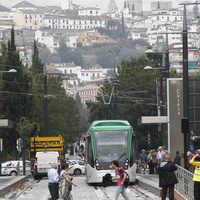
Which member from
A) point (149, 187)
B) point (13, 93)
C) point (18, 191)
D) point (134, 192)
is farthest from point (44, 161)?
point (13, 93)

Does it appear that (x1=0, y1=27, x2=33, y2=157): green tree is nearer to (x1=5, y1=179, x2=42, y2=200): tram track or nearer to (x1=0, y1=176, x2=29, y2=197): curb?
(x1=0, y1=176, x2=29, y2=197): curb

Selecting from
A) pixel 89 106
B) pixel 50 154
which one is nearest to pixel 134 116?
pixel 89 106

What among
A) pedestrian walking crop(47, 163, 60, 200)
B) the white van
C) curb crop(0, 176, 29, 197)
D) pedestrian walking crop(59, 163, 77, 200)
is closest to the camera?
pedestrian walking crop(59, 163, 77, 200)

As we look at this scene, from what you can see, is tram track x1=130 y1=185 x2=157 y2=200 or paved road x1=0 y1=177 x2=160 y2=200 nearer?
tram track x1=130 y1=185 x2=157 y2=200

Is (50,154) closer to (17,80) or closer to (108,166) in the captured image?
(108,166)

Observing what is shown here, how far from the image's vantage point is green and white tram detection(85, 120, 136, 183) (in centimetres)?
5153

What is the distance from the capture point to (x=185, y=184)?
118ft

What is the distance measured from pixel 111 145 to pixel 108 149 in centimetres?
24

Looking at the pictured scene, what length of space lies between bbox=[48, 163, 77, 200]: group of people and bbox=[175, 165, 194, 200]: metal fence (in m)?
3.28

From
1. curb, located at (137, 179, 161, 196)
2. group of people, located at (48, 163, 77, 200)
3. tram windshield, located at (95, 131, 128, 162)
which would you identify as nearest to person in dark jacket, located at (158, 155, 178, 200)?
group of people, located at (48, 163, 77, 200)

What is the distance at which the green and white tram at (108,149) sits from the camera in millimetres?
51531

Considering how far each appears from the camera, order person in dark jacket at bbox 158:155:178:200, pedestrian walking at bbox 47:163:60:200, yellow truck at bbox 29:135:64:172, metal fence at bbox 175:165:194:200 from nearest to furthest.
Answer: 1. metal fence at bbox 175:165:194:200
2. person in dark jacket at bbox 158:155:178:200
3. pedestrian walking at bbox 47:163:60:200
4. yellow truck at bbox 29:135:64:172

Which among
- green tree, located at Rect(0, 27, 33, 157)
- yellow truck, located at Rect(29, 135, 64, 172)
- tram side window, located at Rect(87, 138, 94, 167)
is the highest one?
green tree, located at Rect(0, 27, 33, 157)

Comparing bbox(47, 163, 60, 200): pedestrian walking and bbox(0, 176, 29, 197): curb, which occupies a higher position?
bbox(47, 163, 60, 200): pedestrian walking
